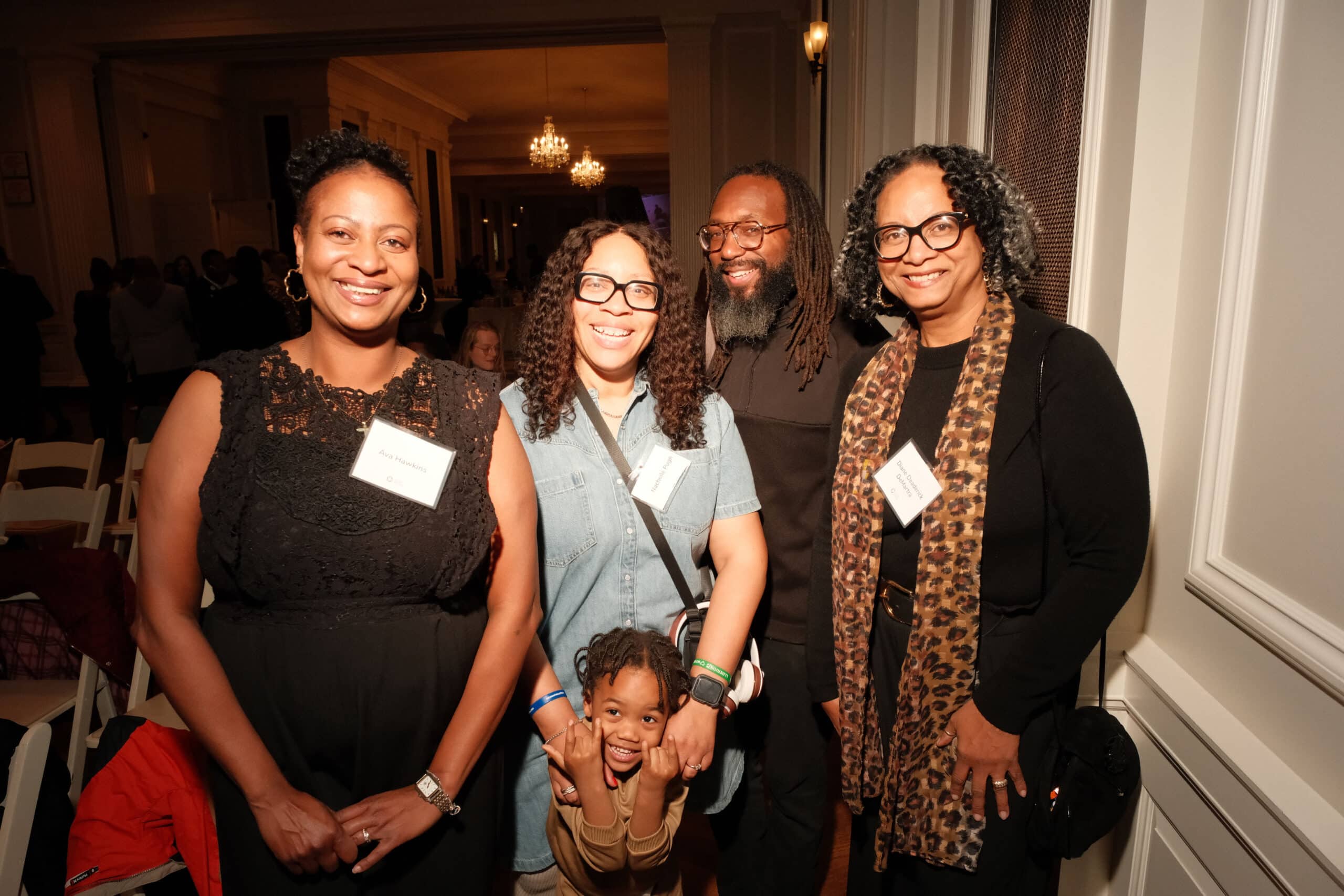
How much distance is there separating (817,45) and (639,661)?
5502 mm

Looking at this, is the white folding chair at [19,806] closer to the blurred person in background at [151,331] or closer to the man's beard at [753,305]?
the man's beard at [753,305]

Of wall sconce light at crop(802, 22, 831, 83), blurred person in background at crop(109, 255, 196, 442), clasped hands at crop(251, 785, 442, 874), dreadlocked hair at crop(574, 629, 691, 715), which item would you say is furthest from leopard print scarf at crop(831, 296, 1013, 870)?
blurred person in background at crop(109, 255, 196, 442)

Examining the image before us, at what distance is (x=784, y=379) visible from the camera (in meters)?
1.97

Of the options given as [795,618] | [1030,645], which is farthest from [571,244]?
[1030,645]

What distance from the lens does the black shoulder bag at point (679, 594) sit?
1605 mm

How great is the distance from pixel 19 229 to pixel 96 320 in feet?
12.1

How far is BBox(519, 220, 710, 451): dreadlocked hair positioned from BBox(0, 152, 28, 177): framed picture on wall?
37.4 ft

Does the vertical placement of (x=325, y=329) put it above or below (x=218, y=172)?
below

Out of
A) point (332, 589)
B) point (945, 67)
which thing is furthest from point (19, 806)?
point (945, 67)

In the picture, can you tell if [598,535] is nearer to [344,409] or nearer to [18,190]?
[344,409]

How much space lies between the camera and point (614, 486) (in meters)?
1.61

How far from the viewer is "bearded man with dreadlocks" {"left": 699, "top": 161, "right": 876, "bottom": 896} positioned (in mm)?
1899

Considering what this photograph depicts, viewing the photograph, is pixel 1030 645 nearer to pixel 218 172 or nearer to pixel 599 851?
pixel 599 851

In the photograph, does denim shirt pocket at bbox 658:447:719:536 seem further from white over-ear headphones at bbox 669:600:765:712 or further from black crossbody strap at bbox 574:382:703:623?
white over-ear headphones at bbox 669:600:765:712
